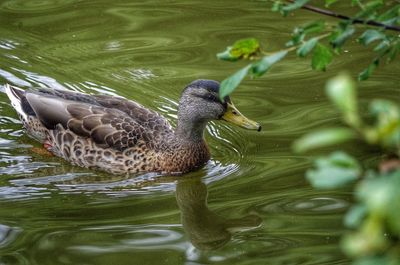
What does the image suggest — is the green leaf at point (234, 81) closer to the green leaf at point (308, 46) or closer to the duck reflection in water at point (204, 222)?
the green leaf at point (308, 46)

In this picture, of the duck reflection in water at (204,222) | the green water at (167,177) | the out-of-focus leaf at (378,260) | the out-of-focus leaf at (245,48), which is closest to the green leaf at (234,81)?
the out-of-focus leaf at (245,48)

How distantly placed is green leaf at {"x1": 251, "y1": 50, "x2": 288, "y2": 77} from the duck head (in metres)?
4.22

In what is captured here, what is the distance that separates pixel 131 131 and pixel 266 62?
4.65 metres

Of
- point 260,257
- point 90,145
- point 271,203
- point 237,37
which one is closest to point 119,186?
point 90,145

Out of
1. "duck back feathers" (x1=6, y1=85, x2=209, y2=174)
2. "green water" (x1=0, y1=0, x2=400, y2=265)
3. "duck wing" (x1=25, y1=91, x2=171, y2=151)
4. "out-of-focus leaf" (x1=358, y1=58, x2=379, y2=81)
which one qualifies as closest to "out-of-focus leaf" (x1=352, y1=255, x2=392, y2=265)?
"out-of-focus leaf" (x1=358, y1=58, x2=379, y2=81)

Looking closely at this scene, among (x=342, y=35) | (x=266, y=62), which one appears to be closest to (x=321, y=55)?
(x=342, y=35)

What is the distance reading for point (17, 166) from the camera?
748 centimetres

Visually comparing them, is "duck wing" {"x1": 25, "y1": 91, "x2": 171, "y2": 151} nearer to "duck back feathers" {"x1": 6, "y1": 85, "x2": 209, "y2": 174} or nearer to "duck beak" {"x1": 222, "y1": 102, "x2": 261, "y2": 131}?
"duck back feathers" {"x1": 6, "y1": 85, "x2": 209, "y2": 174}

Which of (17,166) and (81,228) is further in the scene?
(17,166)

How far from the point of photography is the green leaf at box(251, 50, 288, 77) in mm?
3209

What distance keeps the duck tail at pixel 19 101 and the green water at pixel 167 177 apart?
20 centimetres

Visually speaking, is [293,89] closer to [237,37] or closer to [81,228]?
[237,37]

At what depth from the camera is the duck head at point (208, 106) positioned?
763cm

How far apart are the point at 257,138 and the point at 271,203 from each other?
1.59 metres
